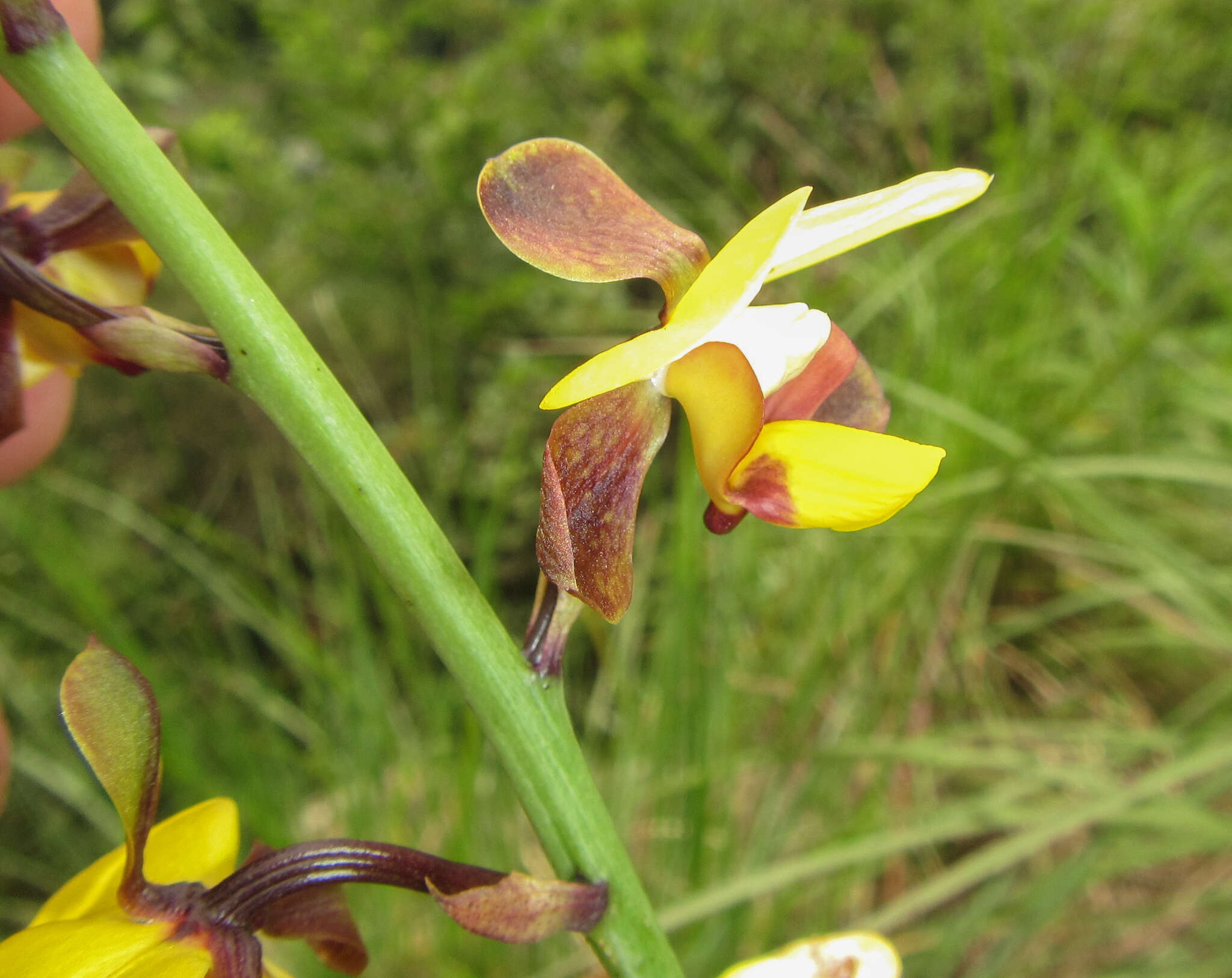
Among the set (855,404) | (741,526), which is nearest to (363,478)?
(855,404)

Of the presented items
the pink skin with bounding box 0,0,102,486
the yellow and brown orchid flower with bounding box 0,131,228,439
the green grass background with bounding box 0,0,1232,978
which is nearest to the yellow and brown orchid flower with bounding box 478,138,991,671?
the yellow and brown orchid flower with bounding box 0,131,228,439

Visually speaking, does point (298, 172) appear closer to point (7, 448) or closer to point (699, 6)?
point (699, 6)

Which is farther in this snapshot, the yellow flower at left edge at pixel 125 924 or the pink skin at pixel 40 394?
the pink skin at pixel 40 394

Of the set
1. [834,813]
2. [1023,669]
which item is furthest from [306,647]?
[1023,669]

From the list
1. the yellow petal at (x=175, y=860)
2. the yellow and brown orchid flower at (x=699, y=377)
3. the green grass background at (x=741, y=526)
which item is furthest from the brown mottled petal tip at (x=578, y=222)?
the green grass background at (x=741, y=526)

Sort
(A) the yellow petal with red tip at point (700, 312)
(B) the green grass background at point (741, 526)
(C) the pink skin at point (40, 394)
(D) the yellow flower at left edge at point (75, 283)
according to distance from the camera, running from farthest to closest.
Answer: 1. (B) the green grass background at point (741, 526)
2. (C) the pink skin at point (40, 394)
3. (D) the yellow flower at left edge at point (75, 283)
4. (A) the yellow petal with red tip at point (700, 312)

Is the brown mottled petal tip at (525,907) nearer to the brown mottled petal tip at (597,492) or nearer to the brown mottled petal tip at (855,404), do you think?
the brown mottled petal tip at (597,492)
